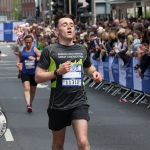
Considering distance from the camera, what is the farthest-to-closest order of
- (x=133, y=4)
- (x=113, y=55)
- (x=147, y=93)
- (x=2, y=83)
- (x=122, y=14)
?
(x=122, y=14), (x=133, y=4), (x=2, y=83), (x=113, y=55), (x=147, y=93)

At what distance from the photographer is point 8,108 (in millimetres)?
15570

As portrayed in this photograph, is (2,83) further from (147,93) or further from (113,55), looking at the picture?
(147,93)

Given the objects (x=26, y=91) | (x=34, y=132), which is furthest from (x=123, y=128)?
(x=26, y=91)

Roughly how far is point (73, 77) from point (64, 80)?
4.5 inches

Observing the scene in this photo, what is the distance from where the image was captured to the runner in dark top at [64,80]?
7848 mm

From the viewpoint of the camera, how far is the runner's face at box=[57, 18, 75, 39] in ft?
25.7

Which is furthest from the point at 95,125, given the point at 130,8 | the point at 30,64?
the point at 130,8

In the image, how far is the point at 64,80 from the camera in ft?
25.8

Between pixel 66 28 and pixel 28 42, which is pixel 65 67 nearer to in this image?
pixel 66 28

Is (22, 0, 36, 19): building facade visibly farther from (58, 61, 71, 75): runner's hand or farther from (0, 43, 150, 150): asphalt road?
(58, 61, 71, 75): runner's hand

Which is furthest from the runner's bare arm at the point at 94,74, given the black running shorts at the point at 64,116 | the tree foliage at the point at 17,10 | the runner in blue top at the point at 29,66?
the tree foliage at the point at 17,10

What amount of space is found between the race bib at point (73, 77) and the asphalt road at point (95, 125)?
8.35 feet

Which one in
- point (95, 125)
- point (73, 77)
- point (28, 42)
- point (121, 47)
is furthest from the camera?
point (121, 47)

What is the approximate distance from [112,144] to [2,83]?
42.3 feet
